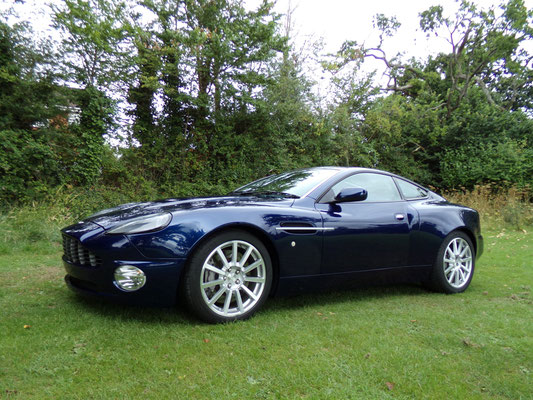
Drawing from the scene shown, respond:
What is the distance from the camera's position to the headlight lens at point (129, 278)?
8.94 ft

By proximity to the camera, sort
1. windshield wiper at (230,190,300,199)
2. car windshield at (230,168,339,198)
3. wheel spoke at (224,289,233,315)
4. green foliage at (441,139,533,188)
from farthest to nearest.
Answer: green foliage at (441,139,533,188) → car windshield at (230,168,339,198) → windshield wiper at (230,190,300,199) → wheel spoke at (224,289,233,315)

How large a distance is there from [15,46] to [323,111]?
8.85 meters

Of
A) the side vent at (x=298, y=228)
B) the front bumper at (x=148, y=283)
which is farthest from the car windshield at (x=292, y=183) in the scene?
the front bumper at (x=148, y=283)

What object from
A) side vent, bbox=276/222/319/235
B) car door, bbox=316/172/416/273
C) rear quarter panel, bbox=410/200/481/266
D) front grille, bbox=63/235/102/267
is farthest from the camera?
rear quarter panel, bbox=410/200/481/266

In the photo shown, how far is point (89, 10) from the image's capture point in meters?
9.26

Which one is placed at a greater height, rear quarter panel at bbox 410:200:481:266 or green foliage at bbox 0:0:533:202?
green foliage at bbox 0:0:533:202

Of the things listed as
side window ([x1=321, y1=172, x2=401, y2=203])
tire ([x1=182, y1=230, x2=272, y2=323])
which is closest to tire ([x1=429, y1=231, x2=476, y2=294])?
side window ([x1=321, y1=172, x2=401, y2=203])

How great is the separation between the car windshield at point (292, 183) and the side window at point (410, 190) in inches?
34.3

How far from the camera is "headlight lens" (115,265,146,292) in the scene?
107 inches

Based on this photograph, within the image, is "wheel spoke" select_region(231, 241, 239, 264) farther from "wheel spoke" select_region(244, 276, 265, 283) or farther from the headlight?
the headlight

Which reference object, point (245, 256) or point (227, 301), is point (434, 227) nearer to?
point (245, 256)

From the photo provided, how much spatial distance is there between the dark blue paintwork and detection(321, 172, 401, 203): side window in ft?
0.26

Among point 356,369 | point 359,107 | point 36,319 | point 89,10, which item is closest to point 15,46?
point 89,10

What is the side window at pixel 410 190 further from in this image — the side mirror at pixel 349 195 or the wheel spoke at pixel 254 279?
the wheel spoke at pixel 254 279
